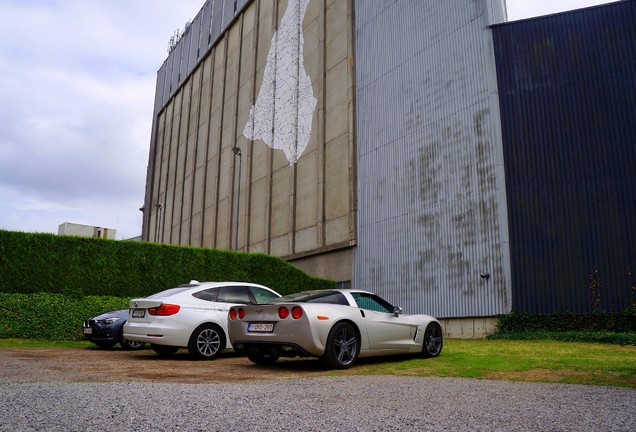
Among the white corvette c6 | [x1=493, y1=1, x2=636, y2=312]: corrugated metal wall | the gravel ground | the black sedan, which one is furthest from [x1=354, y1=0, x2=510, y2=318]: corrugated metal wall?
the gravel ground

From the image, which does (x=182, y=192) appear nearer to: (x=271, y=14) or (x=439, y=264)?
(x=271, y=14)

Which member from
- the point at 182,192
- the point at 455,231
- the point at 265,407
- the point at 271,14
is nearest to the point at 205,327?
the point at 265,407

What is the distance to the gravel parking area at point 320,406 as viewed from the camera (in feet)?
12.7

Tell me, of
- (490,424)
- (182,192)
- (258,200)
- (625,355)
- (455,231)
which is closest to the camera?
(490,424)

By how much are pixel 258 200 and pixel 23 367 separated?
2514 centimetres

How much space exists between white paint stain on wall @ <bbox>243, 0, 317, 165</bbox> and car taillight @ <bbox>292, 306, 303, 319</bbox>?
2211 cm

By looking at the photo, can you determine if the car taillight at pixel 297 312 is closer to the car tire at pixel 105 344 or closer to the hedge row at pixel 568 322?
the car tire at pixel 105 344

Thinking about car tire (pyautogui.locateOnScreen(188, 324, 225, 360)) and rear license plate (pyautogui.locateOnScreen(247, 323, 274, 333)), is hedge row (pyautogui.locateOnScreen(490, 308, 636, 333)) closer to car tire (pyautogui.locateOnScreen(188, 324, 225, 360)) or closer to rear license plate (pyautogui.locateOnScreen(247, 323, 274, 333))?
car tire (pyautogui.locateOnScreen(188, 324, 225, 360))

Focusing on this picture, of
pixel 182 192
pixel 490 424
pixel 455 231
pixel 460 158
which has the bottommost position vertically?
pixel 490 424

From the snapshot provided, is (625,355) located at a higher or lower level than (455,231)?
lower

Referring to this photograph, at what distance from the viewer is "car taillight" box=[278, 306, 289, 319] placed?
25.4ft

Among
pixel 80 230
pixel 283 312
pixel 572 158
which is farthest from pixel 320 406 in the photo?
pixel 80 230

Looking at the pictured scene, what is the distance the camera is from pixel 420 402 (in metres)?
5.11

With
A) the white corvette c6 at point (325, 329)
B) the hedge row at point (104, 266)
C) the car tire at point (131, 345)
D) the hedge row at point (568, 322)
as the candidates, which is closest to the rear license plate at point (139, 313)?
the white corvette c6 at point (325, 329)
